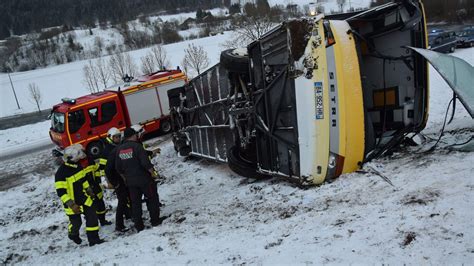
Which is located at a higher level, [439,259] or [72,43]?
[72,43]


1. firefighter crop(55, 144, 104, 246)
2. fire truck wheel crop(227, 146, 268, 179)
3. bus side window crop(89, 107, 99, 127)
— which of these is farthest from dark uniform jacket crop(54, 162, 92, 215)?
bus side window crop(89, 107, 99, 127)

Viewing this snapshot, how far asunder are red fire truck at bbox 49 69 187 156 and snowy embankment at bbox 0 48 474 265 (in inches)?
193

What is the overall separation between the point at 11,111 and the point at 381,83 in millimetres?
40948

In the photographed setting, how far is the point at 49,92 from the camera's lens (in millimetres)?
46469

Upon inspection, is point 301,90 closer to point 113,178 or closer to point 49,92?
point 113,178

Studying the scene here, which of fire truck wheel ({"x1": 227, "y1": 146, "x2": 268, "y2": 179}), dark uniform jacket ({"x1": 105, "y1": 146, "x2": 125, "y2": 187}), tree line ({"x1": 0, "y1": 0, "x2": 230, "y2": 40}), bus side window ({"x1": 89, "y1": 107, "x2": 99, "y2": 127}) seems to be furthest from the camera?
tree line ({"x1": 0, "y1": 0, "x2": 230, "y2": 40})

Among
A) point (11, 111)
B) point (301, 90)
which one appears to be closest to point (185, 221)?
point (301, 90)

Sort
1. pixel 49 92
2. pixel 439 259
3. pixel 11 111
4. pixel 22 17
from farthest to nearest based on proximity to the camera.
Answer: pixel 22 17 < pixel 49 92 < pixel 11 111 < pixel 439 259

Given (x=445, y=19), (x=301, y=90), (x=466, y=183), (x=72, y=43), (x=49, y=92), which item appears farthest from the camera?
(x=72, y=43)

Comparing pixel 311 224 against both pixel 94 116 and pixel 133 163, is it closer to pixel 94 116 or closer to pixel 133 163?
pixel 133 163

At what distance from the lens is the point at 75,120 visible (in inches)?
435

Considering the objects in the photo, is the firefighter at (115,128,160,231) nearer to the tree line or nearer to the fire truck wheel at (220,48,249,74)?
the fire truck wheel at (220,48,249,74)

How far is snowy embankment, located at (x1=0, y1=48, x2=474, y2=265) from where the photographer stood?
270cm

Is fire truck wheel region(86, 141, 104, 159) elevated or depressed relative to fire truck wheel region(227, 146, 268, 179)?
depressed
